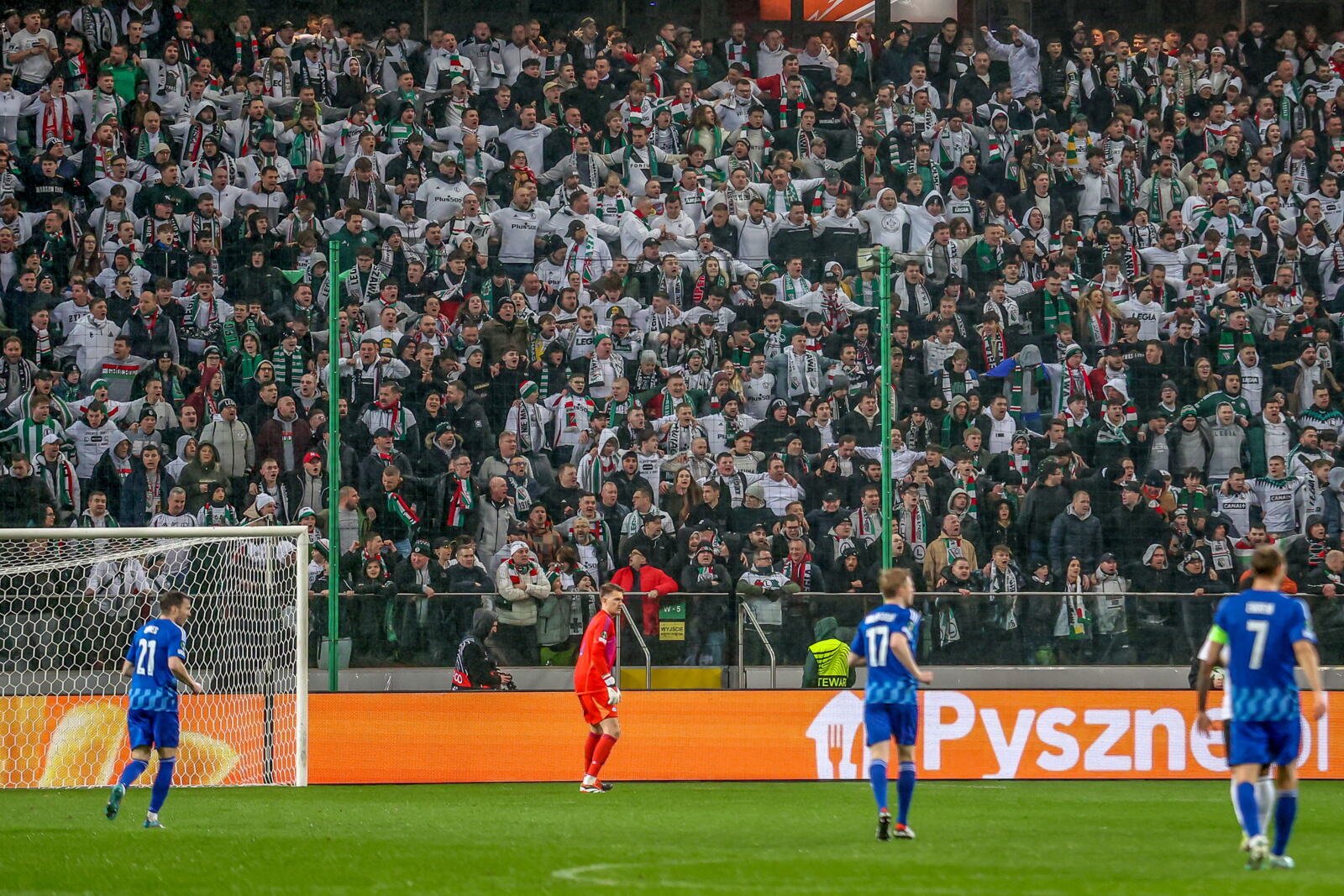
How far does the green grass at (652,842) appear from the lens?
827 centimetres

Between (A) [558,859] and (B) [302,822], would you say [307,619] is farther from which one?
(A) [558,859]

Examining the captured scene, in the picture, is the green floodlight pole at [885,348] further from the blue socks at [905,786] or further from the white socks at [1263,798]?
the white socks at [1263,798]

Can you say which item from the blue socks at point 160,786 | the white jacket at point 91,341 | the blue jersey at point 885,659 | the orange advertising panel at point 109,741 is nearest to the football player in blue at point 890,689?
the blue jersey at point 885,659

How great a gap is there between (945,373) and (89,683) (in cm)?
834

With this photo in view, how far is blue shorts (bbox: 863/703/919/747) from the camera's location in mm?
10094

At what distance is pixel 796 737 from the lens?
15773mm

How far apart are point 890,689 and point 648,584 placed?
5981 mm

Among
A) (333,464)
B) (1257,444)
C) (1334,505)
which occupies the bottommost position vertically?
(1334,505)

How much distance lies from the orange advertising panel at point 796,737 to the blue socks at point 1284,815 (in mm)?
7258

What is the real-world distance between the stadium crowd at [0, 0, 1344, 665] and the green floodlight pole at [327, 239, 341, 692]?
5cm

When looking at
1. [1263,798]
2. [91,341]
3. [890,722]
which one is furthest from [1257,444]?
[91,341]

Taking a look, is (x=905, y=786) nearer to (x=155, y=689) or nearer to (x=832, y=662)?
(x=155, y=689)

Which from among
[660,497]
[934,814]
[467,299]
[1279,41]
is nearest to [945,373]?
[660,497]

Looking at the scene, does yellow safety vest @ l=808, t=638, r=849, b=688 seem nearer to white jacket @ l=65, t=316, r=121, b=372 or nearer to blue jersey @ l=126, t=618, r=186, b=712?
blue jersey @ l=126, t=618, r=186, b=712
